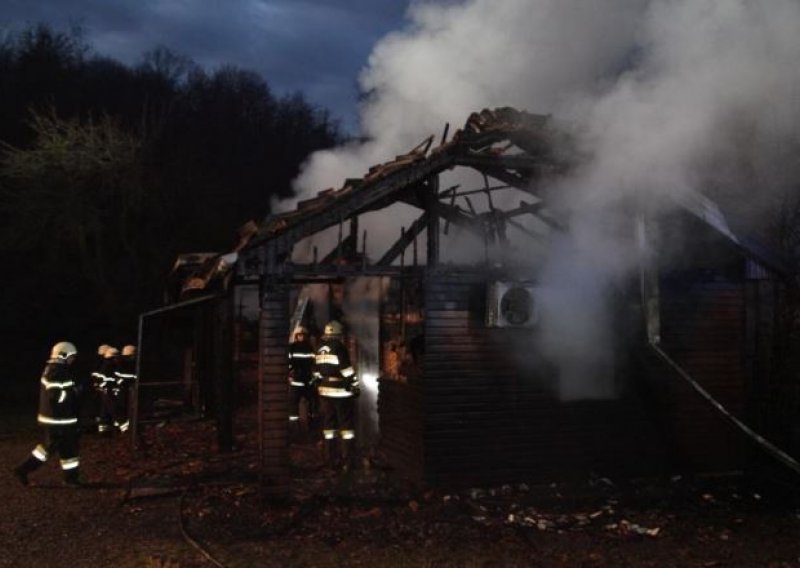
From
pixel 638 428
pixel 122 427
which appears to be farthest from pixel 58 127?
pixel 638 428

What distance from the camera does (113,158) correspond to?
2655 cm

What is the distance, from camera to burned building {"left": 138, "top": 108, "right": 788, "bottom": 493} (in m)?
8.61

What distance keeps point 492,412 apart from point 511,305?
140 cm

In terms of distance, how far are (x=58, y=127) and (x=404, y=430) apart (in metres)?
22.8

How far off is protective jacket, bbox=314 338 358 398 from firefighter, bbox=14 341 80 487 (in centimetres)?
341

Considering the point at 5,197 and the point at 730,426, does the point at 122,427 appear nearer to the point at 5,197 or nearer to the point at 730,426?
the point at 730,426

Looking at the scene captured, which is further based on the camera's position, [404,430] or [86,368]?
[86,368]

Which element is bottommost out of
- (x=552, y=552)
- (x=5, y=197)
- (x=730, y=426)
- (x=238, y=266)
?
(x=552, y=552)

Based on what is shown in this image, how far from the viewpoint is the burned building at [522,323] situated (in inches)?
339

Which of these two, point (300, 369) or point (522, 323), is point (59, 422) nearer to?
point (300, 369)

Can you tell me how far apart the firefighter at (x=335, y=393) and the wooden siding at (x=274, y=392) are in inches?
51.6

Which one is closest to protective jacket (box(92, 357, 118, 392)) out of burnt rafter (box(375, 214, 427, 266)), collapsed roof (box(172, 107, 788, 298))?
collapsed roof (box(172, 107, 788, 298))

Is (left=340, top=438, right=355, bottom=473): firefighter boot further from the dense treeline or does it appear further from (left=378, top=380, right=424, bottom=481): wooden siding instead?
the dense treeline

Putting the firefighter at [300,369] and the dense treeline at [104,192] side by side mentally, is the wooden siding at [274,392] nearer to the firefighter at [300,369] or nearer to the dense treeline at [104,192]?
the firefighter at [300,369]
